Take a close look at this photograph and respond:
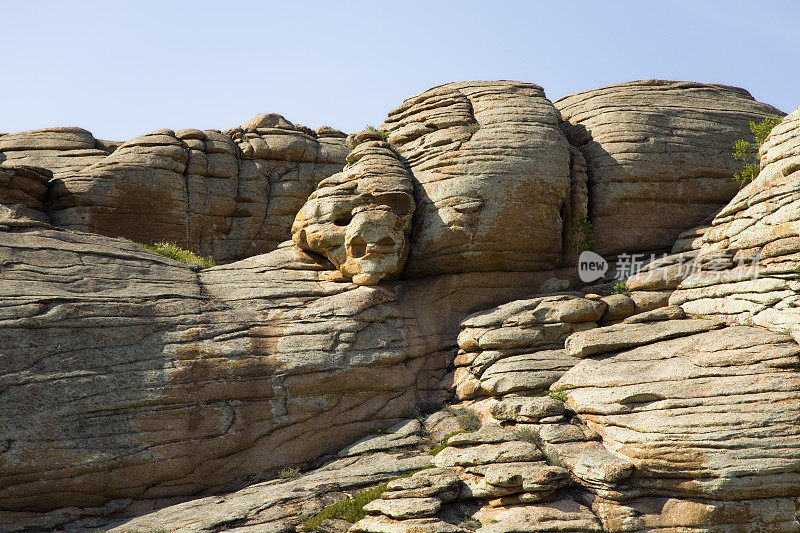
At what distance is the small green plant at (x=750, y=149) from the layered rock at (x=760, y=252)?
10.1 feet

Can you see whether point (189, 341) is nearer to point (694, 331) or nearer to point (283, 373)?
point (283, 373)

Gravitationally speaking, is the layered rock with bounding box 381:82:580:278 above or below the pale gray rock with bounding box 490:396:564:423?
above

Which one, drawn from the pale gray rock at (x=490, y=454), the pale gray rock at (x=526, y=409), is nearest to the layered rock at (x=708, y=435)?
the pale gray rock at (x=526, y=409)

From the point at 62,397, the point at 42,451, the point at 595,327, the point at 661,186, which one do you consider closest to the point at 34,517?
the point at 42,451

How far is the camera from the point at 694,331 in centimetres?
2527

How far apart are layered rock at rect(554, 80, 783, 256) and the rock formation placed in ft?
0.56

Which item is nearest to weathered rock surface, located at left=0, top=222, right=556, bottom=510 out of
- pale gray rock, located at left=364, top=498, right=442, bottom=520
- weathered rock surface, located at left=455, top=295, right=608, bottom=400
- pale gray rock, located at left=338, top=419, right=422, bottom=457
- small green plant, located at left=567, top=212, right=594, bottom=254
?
pale gray rock, located at left=338, top=419, right=422, bottom=457

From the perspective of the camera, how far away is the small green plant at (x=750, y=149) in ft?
109

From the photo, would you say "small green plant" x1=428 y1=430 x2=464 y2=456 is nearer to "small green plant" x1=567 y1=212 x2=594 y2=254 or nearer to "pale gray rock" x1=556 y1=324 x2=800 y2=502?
"pale gray rock" x1=556 y1=324 x2=800 y2=502

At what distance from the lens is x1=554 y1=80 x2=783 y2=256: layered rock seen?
3325 cm

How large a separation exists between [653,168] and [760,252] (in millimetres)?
8438

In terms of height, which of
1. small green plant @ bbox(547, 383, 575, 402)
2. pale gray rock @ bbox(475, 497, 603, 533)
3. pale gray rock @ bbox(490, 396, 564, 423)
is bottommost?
pale gray rock @ bbox(475, 497, 603, 533)

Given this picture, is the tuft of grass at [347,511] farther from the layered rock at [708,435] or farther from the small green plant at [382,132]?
the small green plant at [382,132]

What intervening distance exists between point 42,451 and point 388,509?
1207cm
